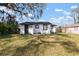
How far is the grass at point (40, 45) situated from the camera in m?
2.15

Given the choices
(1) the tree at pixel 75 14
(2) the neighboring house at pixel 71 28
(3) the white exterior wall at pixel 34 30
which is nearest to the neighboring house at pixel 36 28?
(3) the white exterior wall at pixel 34 30

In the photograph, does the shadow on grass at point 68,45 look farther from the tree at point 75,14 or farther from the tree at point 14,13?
the tree at point 14,13

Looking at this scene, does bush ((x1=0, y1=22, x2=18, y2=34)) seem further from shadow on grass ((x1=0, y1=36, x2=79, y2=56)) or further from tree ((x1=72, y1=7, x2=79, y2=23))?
tree ((x1=72, y1=7, x2=79, y2=23))

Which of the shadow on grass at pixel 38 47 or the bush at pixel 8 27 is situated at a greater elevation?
the bush at pixel 8 27

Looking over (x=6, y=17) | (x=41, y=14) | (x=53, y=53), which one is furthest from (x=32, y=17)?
(x=53, y=53)

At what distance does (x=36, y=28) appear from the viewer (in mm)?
2209

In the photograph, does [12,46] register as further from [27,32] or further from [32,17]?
[32,17]

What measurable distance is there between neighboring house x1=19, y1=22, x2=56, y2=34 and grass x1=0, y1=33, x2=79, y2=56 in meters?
0.05

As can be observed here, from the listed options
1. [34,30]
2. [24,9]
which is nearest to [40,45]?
[34,30]

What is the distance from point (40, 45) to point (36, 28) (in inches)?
7.7

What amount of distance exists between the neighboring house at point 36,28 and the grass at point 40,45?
54mm

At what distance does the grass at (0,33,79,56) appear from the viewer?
2.15 meters

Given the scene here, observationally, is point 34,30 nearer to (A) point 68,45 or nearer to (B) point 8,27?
(B) point 8,27

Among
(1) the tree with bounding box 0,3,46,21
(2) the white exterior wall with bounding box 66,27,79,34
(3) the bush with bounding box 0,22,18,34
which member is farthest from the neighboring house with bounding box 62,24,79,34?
(3) the bush with bounding box 0,22,18,34
